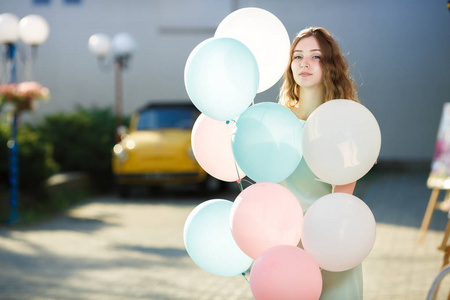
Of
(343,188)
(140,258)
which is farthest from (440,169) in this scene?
(343,188)

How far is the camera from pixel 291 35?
57.2ft

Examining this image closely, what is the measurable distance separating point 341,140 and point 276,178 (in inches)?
13.3

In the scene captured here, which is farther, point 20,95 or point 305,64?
point 20,95

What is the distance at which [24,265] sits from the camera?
24.4ft

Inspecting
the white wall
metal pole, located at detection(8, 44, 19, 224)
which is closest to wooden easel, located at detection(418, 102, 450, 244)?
metal pole, located at detection(8, 44, 19, 224)

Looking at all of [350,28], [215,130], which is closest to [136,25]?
[350,28]

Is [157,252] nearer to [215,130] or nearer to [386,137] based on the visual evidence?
[215,130]

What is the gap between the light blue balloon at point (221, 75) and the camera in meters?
2.91

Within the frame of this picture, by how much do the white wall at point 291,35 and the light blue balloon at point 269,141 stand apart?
572 inches

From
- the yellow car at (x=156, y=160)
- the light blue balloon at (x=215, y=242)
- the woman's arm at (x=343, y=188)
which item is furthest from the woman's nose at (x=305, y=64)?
the yellow car at (x=156, y=160)

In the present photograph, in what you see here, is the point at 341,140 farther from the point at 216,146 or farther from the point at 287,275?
the point at 216,146

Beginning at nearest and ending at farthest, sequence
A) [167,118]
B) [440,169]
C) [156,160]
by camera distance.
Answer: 1. [440,169]
2. [156,160]
3. [167,118]

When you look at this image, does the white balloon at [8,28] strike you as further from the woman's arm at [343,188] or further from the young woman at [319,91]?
the woman's arm at [343,188]

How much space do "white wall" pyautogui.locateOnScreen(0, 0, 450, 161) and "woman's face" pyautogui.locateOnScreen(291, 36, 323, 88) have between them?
560 inches
